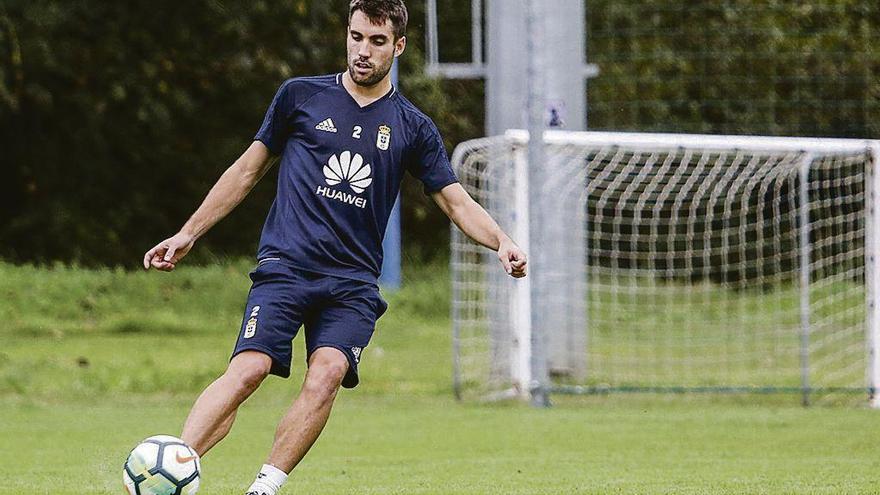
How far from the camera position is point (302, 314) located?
5695 millimetres

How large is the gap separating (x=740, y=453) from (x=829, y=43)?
11.2 m

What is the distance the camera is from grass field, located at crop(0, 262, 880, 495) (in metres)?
7.07

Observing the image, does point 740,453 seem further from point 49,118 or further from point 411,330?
point 49,118

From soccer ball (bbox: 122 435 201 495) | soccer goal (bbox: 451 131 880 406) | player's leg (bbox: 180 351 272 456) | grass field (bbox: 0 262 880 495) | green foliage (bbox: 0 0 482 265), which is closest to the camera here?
soccer ball (bbox: 122 435 201 495)

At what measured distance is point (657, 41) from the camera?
2050cm

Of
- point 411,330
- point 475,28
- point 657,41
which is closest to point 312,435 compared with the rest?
point 475,28

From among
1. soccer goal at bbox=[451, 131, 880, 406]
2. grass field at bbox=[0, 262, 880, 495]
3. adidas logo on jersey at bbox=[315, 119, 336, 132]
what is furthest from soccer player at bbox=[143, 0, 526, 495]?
soccer goal at bbox=[451, 131, 880, 406]

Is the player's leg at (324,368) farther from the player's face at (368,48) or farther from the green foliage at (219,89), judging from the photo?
the green foliage at (219,89)

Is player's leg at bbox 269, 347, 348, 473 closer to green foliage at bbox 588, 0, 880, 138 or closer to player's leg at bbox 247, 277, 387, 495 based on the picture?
player's leg at bbox 247, 277, 387, 495

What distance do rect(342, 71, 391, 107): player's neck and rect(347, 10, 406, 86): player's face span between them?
2.1 inches

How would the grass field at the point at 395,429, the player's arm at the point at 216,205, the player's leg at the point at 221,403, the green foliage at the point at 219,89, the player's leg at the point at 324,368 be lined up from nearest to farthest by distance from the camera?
the player's leg at the point at 221,403, the player's leg at the point at 324,368, the player's arm at the point at 216,205, the grass field at the point at 395,429, the green foliage at the point at 219,89

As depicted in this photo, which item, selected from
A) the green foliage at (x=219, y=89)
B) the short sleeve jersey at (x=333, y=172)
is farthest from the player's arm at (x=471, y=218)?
the green foliage at (x=219, y=89)

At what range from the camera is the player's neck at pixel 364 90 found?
19.2ft

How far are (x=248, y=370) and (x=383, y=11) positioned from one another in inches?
54.9
